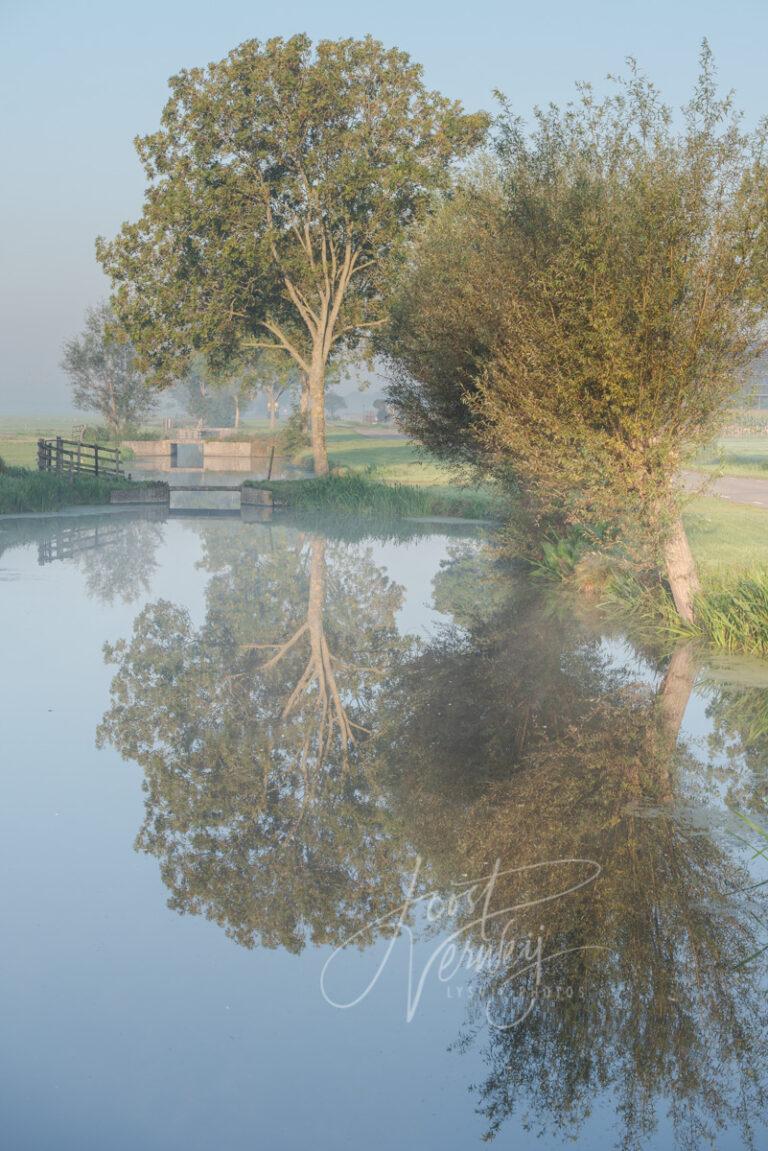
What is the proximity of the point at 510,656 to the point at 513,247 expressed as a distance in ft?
22.2

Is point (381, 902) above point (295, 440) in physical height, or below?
above

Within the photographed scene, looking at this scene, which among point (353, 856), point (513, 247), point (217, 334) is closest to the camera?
point (353, 856)

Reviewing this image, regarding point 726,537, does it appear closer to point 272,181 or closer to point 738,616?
point 738,616

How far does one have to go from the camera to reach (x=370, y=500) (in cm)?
4362

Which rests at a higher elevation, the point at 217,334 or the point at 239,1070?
the point at 217,334

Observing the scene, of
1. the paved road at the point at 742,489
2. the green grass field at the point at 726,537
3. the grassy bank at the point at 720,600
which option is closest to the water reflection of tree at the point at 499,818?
the grassy bank at the point at 720,600

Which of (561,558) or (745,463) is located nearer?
(561,558)

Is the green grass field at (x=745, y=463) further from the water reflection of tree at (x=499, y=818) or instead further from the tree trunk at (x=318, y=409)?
the water reflection of tree at (x=499, y=818)

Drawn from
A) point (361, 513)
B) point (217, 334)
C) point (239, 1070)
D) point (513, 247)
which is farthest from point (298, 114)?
point (239, 1070)

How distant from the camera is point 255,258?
159ft

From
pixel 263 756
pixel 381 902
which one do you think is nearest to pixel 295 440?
pixel 263 756

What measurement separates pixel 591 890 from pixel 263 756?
3.87 meters

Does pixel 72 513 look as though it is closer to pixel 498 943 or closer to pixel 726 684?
A: pixel 726 684

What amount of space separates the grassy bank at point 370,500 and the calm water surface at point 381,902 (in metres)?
26.7
